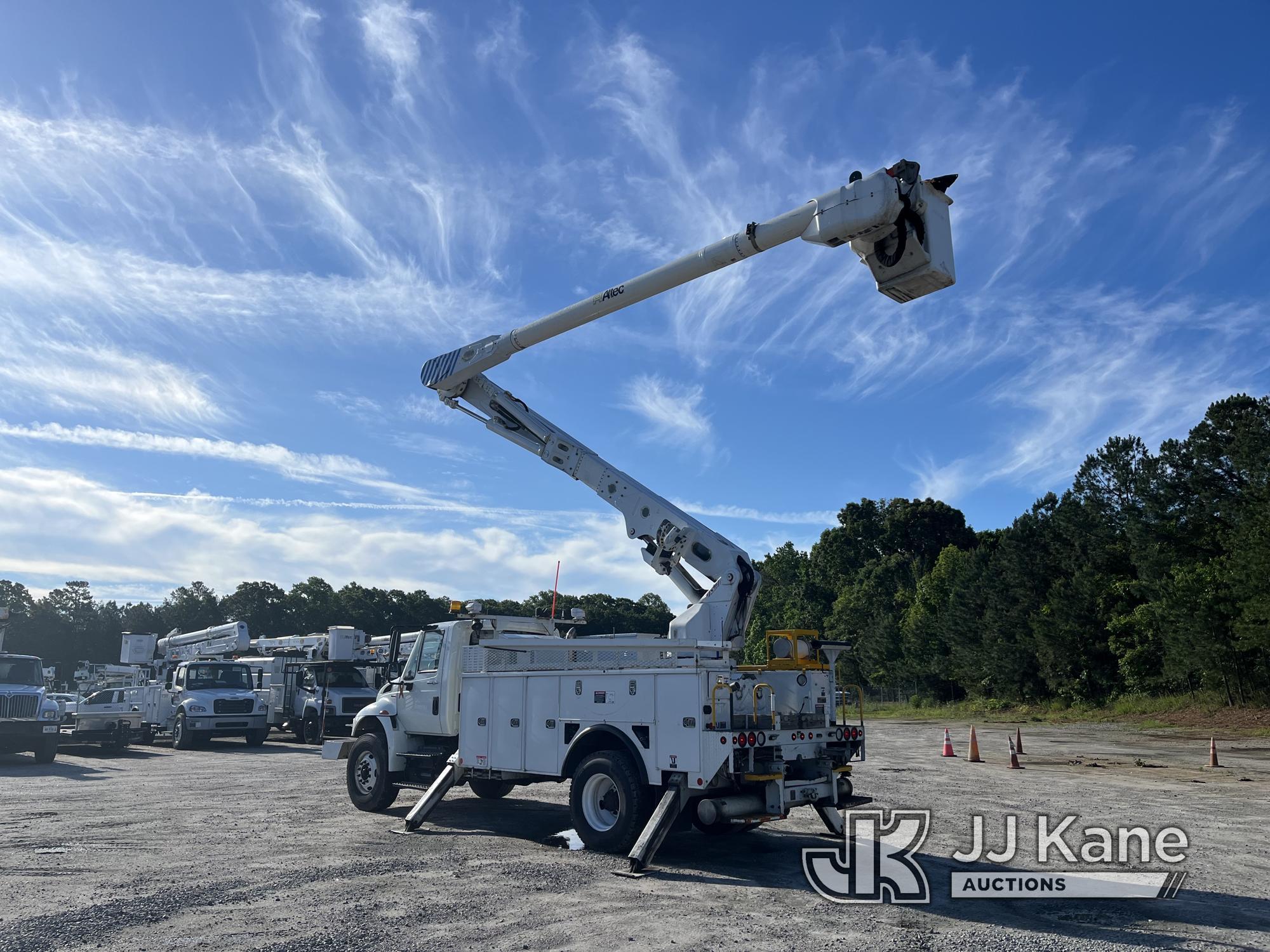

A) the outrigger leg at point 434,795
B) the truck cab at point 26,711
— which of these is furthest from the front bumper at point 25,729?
the outrigger leg at point 434,795

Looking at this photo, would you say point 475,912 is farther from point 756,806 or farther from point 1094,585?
point 1094,585

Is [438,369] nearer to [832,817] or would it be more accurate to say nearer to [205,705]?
[832,817]

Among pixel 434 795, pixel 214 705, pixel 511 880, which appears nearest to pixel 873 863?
pixel 511 880

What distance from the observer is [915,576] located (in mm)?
84438

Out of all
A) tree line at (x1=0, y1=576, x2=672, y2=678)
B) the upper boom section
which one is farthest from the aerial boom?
tree line at (x1=0, y1=576, x2=672, y2=678)

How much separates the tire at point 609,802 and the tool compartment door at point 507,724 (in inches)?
40.3

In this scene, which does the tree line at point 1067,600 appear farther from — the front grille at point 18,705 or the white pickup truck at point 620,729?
the front grille at point 18,705

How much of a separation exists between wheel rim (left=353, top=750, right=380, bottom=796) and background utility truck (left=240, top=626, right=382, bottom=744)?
12825 millimetres

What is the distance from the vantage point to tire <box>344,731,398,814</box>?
12641mm

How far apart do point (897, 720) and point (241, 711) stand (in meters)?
33.8

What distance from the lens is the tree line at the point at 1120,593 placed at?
37.1 m

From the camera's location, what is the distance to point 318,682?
27906 millimetres

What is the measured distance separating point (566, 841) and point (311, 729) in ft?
66.2

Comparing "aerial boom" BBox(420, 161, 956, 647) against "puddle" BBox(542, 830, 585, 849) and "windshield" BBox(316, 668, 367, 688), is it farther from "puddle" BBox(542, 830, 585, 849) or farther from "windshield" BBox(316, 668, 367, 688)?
"windshield" BBox(316, 668, 367, 688)
